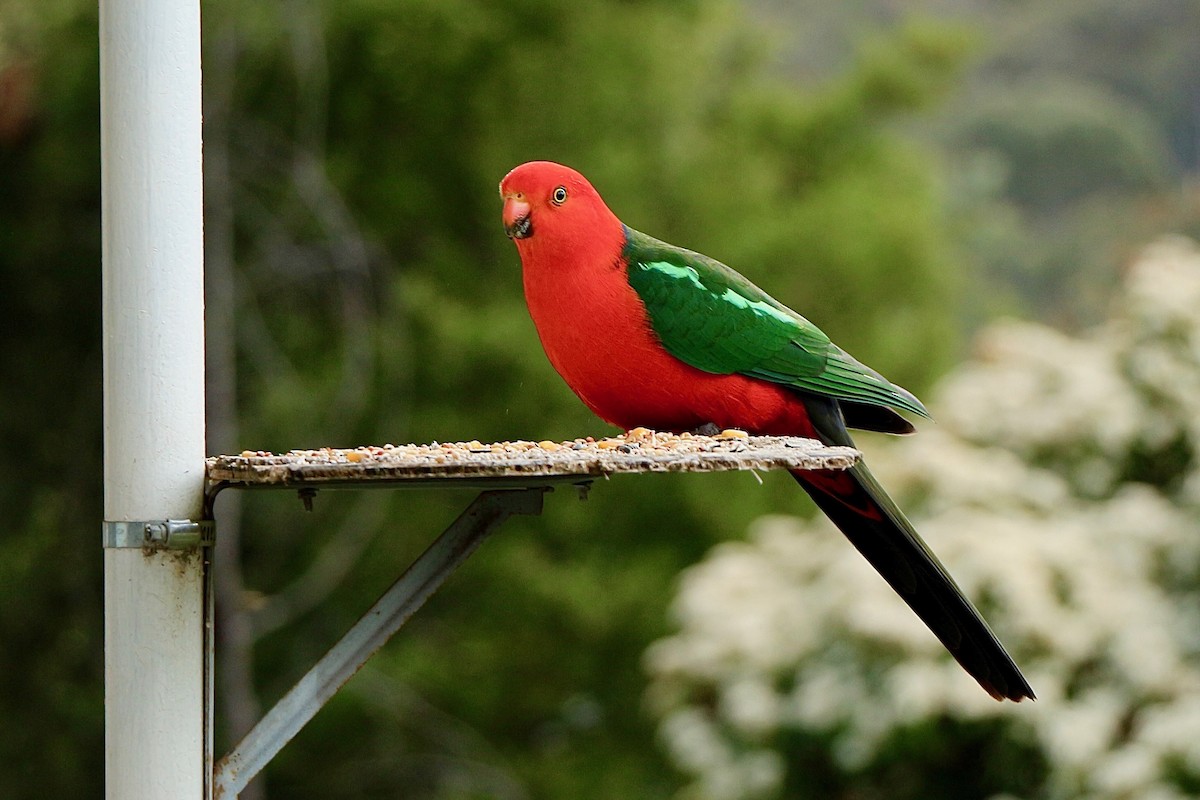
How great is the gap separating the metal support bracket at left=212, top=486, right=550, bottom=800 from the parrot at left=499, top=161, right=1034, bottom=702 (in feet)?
1.44

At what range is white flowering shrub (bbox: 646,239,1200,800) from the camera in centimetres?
432

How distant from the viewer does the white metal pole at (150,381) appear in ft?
5.37

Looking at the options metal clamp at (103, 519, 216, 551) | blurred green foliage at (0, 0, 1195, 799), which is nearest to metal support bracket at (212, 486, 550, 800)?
metal clamp at (103, 519, 216, 551)

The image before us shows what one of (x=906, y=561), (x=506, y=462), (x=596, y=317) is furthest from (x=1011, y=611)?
(x=506, y=462)

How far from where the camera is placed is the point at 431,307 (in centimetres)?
636

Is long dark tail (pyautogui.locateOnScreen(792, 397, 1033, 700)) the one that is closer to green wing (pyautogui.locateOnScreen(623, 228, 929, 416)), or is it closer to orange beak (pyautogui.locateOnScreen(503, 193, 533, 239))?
green wing (pyautogui.locateOnScreen(623, 228, 929, 416))

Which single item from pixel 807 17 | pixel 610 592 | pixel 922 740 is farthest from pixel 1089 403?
pixel 807 17

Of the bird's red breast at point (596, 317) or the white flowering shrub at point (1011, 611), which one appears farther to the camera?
the white flowering shrub at point (1011, 611)

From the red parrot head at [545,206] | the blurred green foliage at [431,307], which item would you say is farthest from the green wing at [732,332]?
the blurred green foliage at [431,307]

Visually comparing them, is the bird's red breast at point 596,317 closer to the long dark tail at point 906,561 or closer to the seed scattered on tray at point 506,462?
the long dark tail at point 906,561

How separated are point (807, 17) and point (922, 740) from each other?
666cm

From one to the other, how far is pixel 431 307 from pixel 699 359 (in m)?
4.21

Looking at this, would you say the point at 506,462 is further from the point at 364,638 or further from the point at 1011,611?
the point at 1011,611

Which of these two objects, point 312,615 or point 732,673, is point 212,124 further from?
point 732,673
